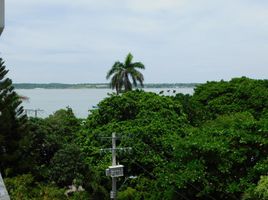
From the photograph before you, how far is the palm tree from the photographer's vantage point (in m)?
38.6

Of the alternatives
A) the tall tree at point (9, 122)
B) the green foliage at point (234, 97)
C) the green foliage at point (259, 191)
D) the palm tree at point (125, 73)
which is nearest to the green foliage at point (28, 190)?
the tall tree at point (9, 122)

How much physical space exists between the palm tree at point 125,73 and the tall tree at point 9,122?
2026cm

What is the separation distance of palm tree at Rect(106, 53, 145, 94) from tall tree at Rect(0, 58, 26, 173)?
66.5 ft

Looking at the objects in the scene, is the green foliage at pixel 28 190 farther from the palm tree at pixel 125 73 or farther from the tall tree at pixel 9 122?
the palm tree at pixel 125 73

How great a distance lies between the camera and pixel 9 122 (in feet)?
59.0

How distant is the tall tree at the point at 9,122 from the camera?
17.8 m

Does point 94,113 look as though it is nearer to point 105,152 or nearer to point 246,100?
point 105,152

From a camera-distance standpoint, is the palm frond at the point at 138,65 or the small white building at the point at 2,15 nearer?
the small white building at the point at 2,15

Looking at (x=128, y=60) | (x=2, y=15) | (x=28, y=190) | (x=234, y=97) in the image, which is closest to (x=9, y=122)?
(x=28, y=190)

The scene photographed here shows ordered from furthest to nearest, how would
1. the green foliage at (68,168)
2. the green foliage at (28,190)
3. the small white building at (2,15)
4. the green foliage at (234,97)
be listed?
the green foliage at (234,97)
the green foliage at (68,168)
the green foliage at (28,190)
the small white building at (2,15)

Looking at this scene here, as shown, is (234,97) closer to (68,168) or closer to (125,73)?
(68,168)

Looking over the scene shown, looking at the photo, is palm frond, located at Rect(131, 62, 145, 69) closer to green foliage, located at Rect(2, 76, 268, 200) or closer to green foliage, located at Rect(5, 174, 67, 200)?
green foliage, located at Rect(2, 76, 268, 200)

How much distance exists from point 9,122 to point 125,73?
69.9 feet

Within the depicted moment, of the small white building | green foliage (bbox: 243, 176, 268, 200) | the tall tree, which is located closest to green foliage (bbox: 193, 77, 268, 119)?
the tall tree
